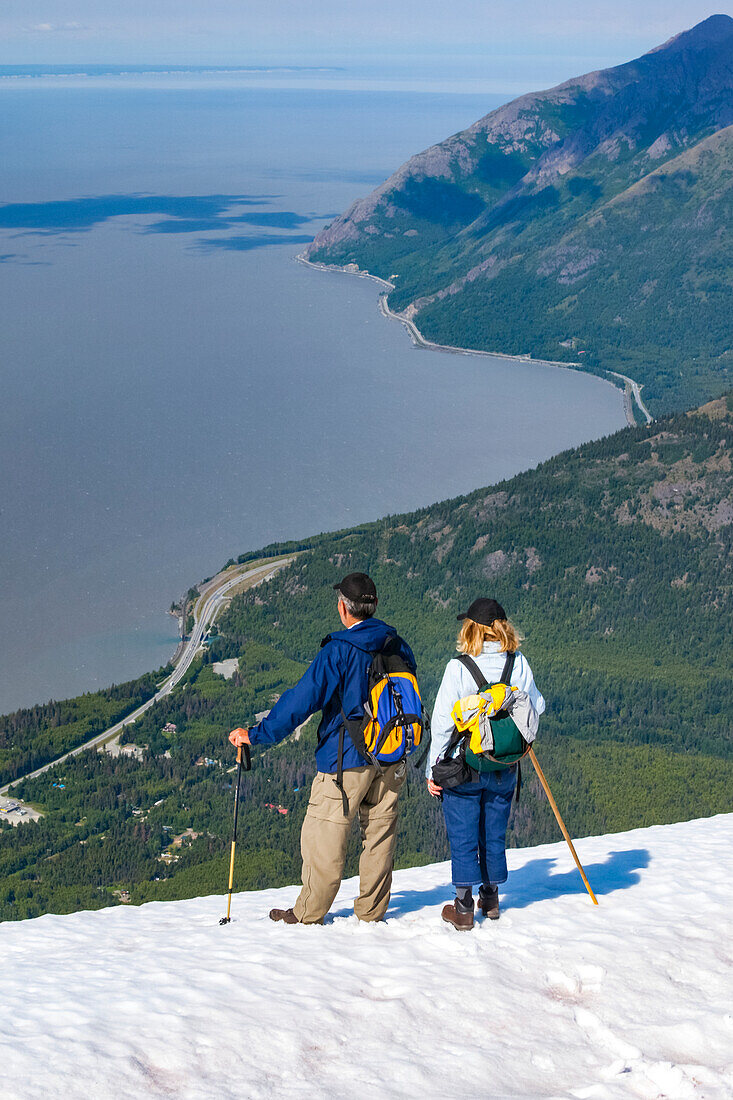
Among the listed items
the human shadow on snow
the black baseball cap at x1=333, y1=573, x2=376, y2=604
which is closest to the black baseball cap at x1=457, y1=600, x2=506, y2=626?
the black baseball cap at x1=333, y1=573, x2=376, y2=604

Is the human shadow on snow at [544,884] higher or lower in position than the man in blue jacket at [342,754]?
lower

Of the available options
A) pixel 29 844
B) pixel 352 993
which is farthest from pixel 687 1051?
pixel 29 844

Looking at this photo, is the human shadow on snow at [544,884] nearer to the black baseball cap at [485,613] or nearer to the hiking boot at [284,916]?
the hiking boot at [284,916]

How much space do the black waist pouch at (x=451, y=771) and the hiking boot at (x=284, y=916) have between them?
375 centimetres

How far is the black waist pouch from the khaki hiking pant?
1.86 ft

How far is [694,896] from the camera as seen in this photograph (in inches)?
838

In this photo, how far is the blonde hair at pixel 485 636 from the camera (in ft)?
58.4

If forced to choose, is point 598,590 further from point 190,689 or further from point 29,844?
point 29,844

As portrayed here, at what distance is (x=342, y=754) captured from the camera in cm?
1770

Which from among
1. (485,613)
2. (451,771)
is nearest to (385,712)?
(451,771)

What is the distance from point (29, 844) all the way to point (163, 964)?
4321 inches

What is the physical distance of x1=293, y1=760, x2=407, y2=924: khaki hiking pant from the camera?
18031 millimetres

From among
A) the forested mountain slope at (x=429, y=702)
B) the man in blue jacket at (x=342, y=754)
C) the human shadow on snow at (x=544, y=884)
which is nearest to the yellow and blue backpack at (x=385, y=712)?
the man in blue jacket at (x=342, y=754)

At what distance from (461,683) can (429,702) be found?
130040 mm
